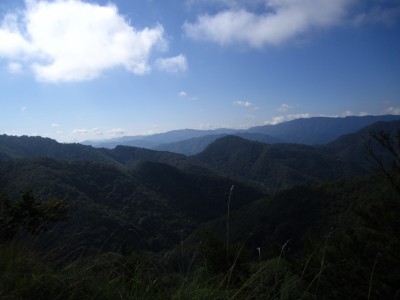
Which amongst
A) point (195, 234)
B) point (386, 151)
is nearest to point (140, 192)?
point (195, 234)

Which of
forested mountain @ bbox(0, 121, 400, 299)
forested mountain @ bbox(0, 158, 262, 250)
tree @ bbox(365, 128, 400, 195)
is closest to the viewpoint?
forested mountain @ bbox(0, 121, 400, 299)

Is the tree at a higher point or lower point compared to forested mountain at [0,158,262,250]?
higher

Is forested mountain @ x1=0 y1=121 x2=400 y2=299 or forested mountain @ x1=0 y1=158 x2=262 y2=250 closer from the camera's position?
forested mountain @ x1=0 y1=121 x2=400 y2=299

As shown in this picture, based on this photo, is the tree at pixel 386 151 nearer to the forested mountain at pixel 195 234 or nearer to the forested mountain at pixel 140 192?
the forested mountain at pixel 195 234

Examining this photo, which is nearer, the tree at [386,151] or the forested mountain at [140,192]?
the tree at [386,151]

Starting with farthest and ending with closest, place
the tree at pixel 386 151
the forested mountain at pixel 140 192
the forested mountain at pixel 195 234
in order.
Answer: the forested mountain at pixel 140 192 → the tree at pixel 386 151 → the forested mountain at pixel 195 234

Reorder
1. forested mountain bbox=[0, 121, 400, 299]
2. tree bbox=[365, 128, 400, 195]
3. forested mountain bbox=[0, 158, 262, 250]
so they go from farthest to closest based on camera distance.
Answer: forested mountain bbox=[0, 158, 262, 250], tree bbox=[365, 128, 400, 195], forested mountain bbox=[0, 121, 400, 299]

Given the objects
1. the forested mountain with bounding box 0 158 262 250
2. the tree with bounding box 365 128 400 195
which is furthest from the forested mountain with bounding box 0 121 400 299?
the forested mountain with bounding box 0 158 262 250

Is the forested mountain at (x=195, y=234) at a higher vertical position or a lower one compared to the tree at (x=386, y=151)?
lower

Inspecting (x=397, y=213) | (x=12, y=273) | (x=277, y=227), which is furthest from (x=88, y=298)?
(x=277, y=227)

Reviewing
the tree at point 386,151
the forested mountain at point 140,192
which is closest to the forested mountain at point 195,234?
the tree at point 386,151

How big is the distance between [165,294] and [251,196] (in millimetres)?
136483

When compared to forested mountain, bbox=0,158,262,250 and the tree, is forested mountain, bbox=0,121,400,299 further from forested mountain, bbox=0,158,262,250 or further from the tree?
forested mountain, bbox=0,158,262,250

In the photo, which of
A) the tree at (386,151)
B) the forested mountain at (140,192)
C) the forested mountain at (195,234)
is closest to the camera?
the forested mountain at (195,234)
